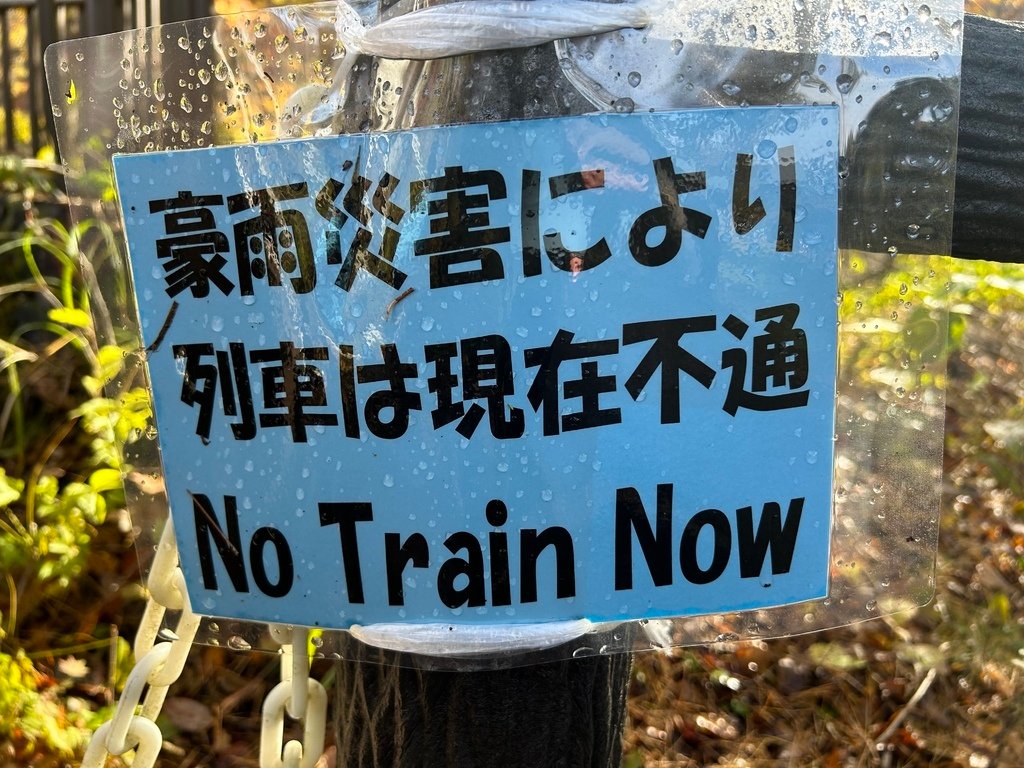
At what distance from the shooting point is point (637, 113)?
83cm

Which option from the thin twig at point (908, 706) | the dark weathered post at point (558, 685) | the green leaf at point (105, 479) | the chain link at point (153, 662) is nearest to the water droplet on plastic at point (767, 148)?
the dark weathered post at point (558, 685)

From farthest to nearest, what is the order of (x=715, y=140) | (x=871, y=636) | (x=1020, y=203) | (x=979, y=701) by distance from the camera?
(x=871, y=636) < (x=979, y=701) < (x=1020, y=203) < (x=715, y=140)

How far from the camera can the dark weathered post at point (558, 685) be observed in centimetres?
94

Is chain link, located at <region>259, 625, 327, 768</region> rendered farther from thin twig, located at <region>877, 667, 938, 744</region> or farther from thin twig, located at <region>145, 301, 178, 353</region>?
thin twig, located at <region>877, 667, 938, 744</region>

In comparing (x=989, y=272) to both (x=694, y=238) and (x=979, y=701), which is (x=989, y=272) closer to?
(x=979, y=701)

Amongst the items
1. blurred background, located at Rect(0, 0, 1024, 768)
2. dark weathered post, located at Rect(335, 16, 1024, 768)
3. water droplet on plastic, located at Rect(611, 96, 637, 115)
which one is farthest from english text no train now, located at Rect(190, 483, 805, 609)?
blurred background, located at Rect(0, 0, 1024, 768)

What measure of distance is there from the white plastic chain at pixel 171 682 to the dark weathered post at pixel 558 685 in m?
0.05

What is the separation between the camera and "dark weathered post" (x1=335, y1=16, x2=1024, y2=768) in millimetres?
943

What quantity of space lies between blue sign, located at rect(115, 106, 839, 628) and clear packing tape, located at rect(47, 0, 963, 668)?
25 mm

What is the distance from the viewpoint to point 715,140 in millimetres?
843

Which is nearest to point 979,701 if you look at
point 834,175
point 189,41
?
point 834,175

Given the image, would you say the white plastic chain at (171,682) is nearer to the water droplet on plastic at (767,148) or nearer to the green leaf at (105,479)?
the water droplet on plastic at (767,148)

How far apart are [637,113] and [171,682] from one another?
2.66ft

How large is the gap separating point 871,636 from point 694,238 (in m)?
1.90
